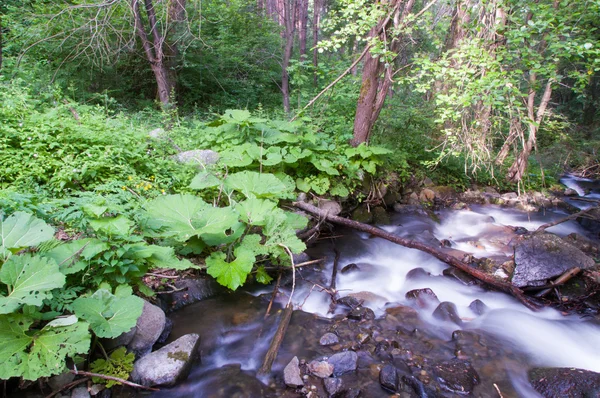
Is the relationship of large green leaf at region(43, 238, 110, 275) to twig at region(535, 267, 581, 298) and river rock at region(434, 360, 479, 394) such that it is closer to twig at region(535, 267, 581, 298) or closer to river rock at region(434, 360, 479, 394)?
river rock at region(434, 360, 479, 394)

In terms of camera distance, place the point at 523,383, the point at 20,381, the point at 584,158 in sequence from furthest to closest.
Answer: the point at 584,158, the point at 523,383, the point at 20,381

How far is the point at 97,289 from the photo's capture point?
2.61 m

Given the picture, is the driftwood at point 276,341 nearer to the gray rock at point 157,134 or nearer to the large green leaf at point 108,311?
the large green leaf at point 108,311

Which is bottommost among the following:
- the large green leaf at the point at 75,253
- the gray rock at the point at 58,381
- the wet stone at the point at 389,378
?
the wet stone at the point at 389,378

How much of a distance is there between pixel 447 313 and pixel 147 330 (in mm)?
3435

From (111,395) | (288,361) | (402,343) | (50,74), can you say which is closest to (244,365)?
(288,361)

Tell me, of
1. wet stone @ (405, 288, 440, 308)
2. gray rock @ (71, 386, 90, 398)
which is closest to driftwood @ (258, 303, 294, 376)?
gray rock @ (71, 386, 90, 398)

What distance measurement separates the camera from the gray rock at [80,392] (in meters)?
2.32

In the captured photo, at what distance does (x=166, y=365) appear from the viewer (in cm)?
274

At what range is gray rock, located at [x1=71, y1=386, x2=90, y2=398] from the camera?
2316 millimetres

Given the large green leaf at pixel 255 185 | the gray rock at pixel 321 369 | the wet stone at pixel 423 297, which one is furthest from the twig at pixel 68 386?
the wet stone at pixel 423 297

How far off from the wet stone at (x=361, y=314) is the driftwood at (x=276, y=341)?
0.73m

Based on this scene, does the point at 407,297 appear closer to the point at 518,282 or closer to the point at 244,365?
the point at 518,282

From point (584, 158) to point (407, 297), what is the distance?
13.8 m
